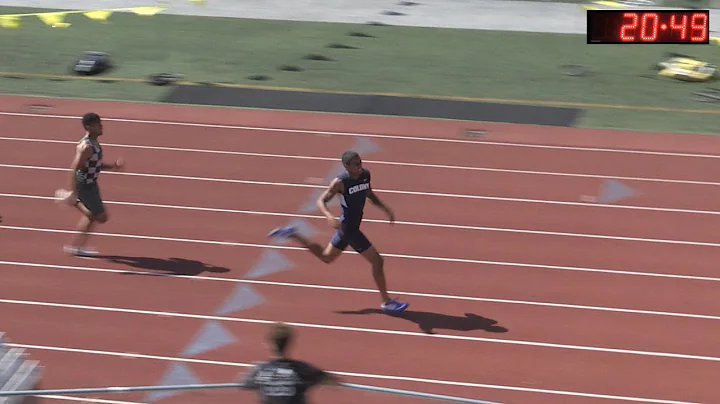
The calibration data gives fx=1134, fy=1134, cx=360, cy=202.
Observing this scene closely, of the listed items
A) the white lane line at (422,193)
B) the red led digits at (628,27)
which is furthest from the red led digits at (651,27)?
the white lane line at (422,193)

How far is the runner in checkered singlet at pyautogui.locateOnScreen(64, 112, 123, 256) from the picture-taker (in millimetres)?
10664

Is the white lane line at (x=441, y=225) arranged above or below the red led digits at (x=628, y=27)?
below

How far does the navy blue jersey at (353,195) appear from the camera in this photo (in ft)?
31.2

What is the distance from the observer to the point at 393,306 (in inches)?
394

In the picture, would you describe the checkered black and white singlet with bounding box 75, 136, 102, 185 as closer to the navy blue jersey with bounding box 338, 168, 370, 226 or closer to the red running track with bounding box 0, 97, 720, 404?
the red running track with bounding box 0, 97, 720, 404

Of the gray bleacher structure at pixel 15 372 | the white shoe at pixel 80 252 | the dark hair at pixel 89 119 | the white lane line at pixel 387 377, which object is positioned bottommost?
the white lane line at pixel 387 377

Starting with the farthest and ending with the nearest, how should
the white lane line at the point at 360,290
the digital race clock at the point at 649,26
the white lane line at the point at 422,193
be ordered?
the digital race clock at the point at 649,26 → the white lane line at the point at 422,193 → the white lane line at the point at 360,290

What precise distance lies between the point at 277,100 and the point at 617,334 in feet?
25.3

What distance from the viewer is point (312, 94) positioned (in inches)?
643

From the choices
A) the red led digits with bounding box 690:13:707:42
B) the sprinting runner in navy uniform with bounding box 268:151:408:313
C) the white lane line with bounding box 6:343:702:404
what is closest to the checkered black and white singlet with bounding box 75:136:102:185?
the white lane line with bounding box 6:343:702:404

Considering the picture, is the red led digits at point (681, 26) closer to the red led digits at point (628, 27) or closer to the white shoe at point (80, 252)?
the red led digits at point (628, 27)

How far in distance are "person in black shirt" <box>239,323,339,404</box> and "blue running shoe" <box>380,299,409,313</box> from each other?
11.9 ft

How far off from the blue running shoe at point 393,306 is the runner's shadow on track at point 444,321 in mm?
41

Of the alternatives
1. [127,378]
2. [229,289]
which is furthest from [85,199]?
[127,378]
